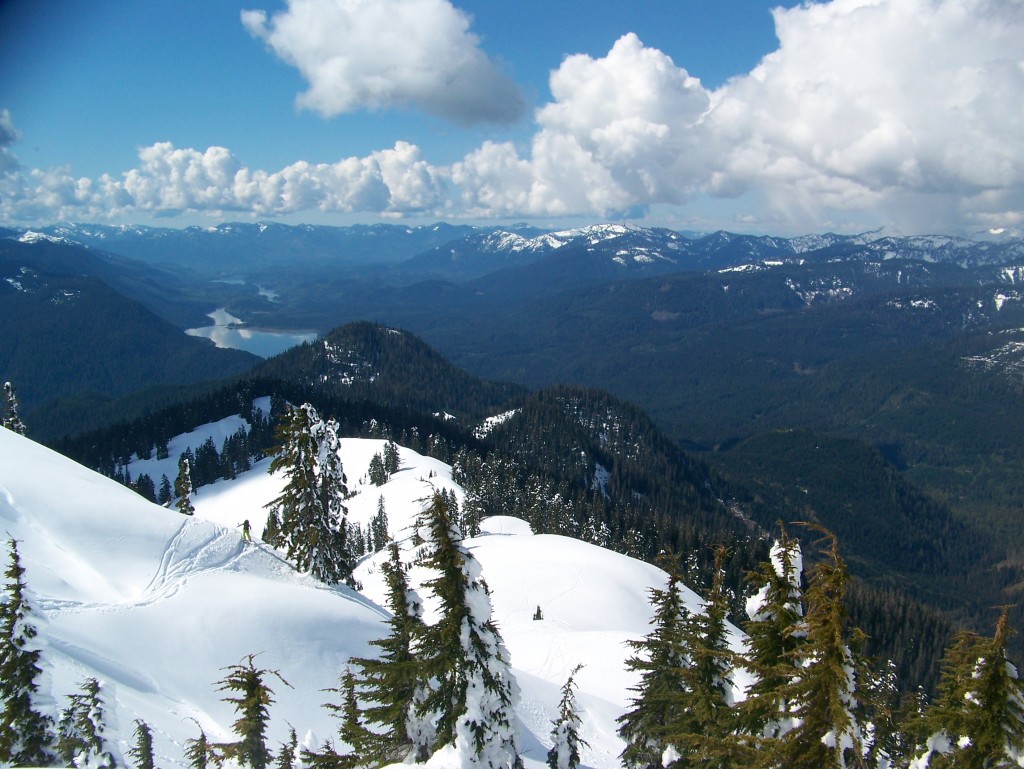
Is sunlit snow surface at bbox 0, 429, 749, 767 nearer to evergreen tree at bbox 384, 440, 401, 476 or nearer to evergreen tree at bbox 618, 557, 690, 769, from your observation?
evergreen tree at bbox 618, 557, 690, 769

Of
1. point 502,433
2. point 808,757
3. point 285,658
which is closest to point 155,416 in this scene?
point 502,433

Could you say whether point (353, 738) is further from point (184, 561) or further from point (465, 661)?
point (184, 561)

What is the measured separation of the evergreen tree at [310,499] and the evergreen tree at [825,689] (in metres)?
30.4

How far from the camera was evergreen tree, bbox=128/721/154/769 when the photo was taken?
46.3 feet

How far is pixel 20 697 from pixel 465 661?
1098 cm

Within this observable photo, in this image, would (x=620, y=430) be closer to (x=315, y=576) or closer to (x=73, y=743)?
(x=315, y=576)

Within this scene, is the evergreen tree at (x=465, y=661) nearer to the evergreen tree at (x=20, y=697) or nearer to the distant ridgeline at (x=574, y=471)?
the evergreen tree at (x=20, y=697)

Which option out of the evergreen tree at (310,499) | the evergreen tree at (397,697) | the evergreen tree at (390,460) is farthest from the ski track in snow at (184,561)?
the evergreen tree at (390,460)

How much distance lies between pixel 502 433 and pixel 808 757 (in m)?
153

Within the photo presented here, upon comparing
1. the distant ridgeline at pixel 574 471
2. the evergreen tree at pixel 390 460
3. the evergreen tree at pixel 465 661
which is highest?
the evergreen tree at pixel 465 661

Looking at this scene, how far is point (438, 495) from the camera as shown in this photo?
39.3ft

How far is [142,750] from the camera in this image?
14305 millimetres

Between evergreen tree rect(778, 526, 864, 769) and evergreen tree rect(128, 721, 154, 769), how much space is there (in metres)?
14.2

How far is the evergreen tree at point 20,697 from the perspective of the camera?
13414 mm
